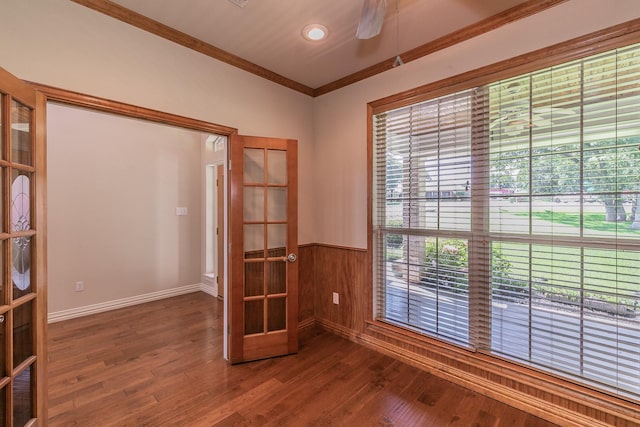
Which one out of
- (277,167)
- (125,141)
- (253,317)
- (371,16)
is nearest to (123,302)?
(125,141)

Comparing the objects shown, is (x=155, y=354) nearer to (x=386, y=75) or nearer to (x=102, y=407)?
(x=102, y=407)

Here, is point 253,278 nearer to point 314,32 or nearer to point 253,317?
point 253,317

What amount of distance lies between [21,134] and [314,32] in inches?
78.9

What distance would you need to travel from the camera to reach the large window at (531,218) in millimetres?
1669

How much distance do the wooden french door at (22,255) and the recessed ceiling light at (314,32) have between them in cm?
180

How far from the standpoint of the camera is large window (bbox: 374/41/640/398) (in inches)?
65.7

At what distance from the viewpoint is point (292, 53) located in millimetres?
2520

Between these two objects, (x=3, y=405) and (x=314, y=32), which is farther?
(x=314, y=32)

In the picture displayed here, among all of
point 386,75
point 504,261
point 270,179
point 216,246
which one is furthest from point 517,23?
point 216,246

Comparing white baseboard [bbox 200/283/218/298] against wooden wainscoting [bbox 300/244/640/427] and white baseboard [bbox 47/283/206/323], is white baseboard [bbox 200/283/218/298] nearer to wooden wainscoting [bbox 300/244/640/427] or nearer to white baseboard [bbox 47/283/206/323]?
white baseboard [bbox 47/283/206/323]

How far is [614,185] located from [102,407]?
368cm

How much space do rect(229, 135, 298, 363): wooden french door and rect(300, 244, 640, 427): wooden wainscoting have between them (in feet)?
1.65

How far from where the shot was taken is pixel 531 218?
195 centimetres

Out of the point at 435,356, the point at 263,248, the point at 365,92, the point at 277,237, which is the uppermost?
the point at 365,92
